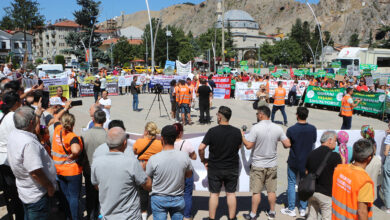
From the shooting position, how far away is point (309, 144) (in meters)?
5.17

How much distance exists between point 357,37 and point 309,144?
141m

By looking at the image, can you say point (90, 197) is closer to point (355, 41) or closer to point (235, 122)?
point (235, 122)

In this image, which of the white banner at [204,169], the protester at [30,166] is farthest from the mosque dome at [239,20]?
the protester at [30,166]

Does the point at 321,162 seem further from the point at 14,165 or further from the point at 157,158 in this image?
the point at 14,165

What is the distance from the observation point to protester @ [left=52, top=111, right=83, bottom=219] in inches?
174

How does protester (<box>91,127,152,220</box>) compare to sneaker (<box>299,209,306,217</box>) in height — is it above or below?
above

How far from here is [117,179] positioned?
326cm

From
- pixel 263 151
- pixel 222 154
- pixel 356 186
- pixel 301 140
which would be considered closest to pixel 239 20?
pixel 301 140

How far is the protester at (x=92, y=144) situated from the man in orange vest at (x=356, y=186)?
10.6 feet

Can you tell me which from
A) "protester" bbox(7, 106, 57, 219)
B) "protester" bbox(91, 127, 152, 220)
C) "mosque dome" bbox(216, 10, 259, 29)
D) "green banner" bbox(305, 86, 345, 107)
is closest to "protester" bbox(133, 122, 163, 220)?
"protester" bbox(91, 127, 152, 220)

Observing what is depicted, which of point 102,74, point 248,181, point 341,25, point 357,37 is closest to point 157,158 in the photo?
point 248,181

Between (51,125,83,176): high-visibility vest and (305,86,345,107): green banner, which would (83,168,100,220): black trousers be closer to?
(51,125,83,176): high-visibility vest

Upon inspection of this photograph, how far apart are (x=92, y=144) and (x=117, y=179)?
5.29 ft

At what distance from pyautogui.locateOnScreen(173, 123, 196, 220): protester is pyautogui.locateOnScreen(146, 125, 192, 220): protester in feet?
2.22
